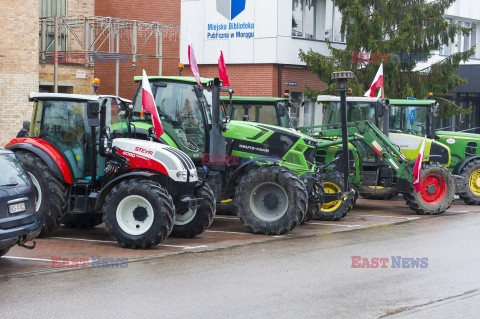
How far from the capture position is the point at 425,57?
2762cm

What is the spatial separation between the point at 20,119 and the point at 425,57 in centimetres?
1383

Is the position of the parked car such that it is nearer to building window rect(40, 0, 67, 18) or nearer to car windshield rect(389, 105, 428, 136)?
car windshield rect(389, 105, 428, 136)

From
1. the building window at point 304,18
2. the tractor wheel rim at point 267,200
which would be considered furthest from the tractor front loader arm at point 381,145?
the building window at point 304,18

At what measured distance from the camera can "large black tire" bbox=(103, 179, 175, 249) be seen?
12227mm

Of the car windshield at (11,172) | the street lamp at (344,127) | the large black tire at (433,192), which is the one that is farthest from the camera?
the large black tire at (433,192)

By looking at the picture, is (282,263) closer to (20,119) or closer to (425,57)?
(20,119)

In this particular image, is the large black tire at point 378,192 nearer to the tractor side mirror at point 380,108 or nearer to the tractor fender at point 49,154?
the tractor side mirror at point 380,108

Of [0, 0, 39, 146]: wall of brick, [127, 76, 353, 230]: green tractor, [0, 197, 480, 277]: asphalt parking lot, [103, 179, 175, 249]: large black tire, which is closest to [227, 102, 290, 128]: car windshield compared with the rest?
[0, 197, 480, 277]: asphalt parking lot

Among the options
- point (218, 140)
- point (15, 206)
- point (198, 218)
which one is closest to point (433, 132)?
point (218, 140)

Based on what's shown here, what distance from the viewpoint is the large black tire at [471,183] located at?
20.3m

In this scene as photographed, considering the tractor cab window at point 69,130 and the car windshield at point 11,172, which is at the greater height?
the tractor cab window at point 69,130

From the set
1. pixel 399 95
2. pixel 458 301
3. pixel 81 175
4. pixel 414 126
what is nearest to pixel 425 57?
pixel 399 95

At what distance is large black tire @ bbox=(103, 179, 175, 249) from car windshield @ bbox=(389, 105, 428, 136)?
966 cm

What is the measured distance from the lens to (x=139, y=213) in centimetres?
1245
